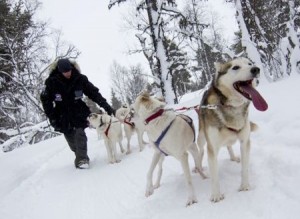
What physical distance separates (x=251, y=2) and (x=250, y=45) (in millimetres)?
2849

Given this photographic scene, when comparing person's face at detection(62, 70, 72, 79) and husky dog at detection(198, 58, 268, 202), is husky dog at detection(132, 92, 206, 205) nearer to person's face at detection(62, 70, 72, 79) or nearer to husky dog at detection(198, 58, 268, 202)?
husky dog at detection(198, 58, 268, 202)

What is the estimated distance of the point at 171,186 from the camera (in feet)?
13.9

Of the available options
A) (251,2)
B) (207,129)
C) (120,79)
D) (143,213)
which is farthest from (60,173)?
(120,79)

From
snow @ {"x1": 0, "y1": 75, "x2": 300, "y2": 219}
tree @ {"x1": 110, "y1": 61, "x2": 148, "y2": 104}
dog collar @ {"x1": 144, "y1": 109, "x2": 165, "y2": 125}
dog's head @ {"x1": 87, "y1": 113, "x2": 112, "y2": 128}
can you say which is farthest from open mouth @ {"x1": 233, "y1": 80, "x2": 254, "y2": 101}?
tree @ {"x1": 110, "y1": 61, "x2": 148, "y2": 104}

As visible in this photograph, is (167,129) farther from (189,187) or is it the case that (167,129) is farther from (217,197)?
(217,197)

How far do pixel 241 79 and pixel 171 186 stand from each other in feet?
5.48

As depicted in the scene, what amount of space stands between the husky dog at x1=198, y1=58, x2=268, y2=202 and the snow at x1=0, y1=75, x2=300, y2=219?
0.92ft

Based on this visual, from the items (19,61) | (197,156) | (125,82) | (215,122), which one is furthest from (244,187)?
(125,82)

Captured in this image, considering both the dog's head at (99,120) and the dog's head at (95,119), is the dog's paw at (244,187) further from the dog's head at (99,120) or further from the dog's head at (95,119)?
the dog's head at (95,119)

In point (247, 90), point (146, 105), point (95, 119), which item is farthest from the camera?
point (95, 119)

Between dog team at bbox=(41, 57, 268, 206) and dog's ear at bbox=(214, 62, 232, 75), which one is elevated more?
dog's ear at bbox=(214, 62, 232, 75)

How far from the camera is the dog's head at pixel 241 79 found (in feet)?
10.1

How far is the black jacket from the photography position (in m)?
A: 6.52

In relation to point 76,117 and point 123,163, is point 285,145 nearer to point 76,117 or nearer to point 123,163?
point 123,163
